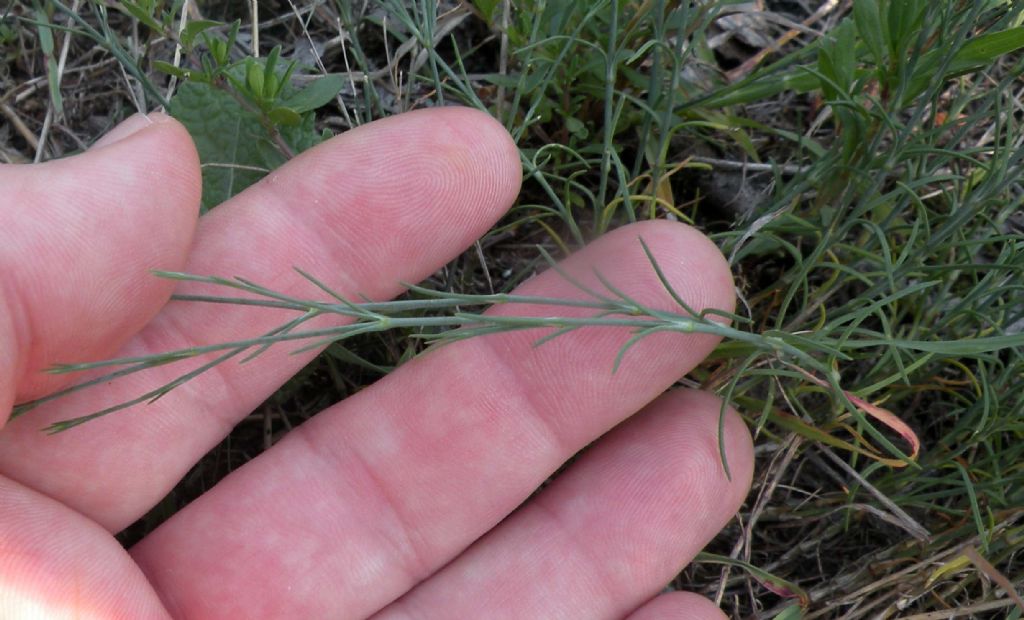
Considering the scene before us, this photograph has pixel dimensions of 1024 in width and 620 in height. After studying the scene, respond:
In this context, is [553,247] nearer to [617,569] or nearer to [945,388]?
[617,569]

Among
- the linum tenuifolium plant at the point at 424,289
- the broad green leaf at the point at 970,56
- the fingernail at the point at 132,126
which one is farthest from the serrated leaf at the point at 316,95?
the broad green leaf at the point at 970,56

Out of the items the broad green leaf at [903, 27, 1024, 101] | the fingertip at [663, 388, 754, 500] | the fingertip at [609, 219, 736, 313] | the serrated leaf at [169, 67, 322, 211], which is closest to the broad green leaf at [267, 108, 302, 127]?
the serrated leaf at [169, 67, 322, 211]

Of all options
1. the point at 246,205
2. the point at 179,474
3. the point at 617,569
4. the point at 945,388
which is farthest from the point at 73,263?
the point at 945,388

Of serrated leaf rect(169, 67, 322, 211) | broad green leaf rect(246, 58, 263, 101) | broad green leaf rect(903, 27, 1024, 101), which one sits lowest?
serrated leaf rect(169, 67, 322, 211)

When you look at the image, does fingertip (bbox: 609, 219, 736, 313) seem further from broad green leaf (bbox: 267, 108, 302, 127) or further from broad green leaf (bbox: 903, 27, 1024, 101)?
broad green leaf (bbox: 267, 108, 302, 127)

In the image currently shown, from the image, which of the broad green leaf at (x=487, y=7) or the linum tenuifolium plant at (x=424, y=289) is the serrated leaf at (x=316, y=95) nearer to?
the linum tenuifolium plant at (x=424, y=289)

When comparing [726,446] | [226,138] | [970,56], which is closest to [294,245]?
[226,138]
